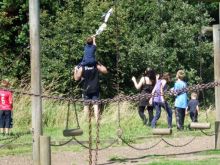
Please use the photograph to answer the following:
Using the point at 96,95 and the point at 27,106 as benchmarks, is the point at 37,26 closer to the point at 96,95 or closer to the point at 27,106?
the point at 96,95

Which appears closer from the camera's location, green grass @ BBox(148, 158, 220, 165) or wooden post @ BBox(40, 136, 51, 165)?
wooden post @ BBox(40, 136, 51, 165)

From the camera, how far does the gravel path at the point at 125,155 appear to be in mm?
10703

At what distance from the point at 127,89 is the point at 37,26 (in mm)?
14051

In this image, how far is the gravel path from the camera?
10703mm

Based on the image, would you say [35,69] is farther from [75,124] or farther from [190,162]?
[75,124]

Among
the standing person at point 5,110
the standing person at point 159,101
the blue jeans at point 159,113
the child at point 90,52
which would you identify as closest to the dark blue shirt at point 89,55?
the child at point 90,52

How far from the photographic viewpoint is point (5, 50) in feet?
77.5

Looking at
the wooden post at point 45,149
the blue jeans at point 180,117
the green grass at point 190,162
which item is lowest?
the green grass at point 190,162

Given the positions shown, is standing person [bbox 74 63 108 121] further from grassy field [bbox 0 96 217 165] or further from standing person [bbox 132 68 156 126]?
standing person [bbox 132 68 156 126]

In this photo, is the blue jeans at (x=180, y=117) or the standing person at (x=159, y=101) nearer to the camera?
the blue jeans at (x=180, y=117)

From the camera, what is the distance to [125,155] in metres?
11.4

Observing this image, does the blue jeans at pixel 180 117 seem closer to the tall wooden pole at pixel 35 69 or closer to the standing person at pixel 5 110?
the standing person at pixel 5 110

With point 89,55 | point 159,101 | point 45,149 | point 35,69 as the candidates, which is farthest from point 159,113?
point 45,149

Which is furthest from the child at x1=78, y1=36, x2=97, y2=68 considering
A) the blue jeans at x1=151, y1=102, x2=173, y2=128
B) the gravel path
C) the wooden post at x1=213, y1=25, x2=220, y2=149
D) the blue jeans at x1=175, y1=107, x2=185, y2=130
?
the wooden post at x1=213, y1=25, x2=220, y2=149
